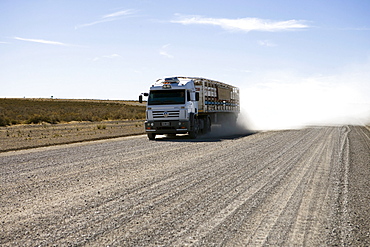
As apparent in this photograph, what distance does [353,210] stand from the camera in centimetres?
612

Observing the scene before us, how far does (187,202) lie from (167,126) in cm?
1482

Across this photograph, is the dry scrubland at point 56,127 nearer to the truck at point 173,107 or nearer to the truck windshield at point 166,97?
the truck at point 173,107

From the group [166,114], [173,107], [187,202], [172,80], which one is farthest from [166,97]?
[187,202]

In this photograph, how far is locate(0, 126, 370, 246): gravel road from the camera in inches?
191

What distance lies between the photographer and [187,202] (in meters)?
6.59

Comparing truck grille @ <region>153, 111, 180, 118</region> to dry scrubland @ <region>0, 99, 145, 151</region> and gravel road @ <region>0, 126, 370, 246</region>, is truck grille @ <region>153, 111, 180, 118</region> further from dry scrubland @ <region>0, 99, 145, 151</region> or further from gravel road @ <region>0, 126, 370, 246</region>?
gravel road @ <region>0, 126, 370, 246</region>

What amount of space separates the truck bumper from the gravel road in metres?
9.28

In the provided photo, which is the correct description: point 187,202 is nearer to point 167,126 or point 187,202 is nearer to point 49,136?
point 167,126

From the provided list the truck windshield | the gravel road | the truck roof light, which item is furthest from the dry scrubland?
the gravel road

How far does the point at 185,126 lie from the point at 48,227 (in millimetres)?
16072

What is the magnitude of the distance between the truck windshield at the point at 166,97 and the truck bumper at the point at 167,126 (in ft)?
3.36

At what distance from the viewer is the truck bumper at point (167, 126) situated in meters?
21.2

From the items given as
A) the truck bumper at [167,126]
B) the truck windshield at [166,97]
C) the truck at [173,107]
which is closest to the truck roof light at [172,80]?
the truck at [173,107]

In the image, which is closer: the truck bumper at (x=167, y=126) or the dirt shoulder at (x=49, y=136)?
the dirt shoulder at (x=49, y=136)
